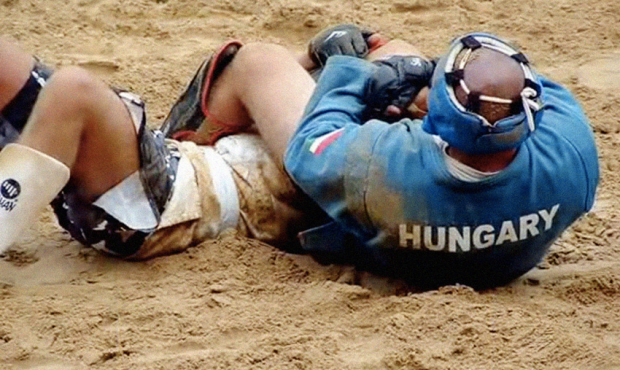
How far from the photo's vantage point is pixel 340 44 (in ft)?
13.0

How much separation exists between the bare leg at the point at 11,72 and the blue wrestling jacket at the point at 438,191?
24.4 inches

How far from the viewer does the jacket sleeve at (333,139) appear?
3383 mm

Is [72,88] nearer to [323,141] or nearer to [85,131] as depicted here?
[85,131]

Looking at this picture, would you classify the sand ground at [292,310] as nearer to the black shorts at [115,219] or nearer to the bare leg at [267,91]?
the black shorts at [115,219]

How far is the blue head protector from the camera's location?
314 centimetres

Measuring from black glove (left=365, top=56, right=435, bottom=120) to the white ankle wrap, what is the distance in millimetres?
689

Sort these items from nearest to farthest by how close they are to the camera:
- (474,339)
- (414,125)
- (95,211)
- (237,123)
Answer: (474,339) → (414,125) → (95,211) → (237,123)

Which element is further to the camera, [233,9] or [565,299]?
[233,9]

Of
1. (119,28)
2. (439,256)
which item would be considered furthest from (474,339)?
(119,28)

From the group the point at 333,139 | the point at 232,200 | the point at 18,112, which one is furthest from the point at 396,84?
the point at 18,112

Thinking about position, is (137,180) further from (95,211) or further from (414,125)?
(414,125)

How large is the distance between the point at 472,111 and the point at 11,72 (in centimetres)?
107

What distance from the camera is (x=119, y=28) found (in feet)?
17.1

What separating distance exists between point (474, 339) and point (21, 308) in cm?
95
